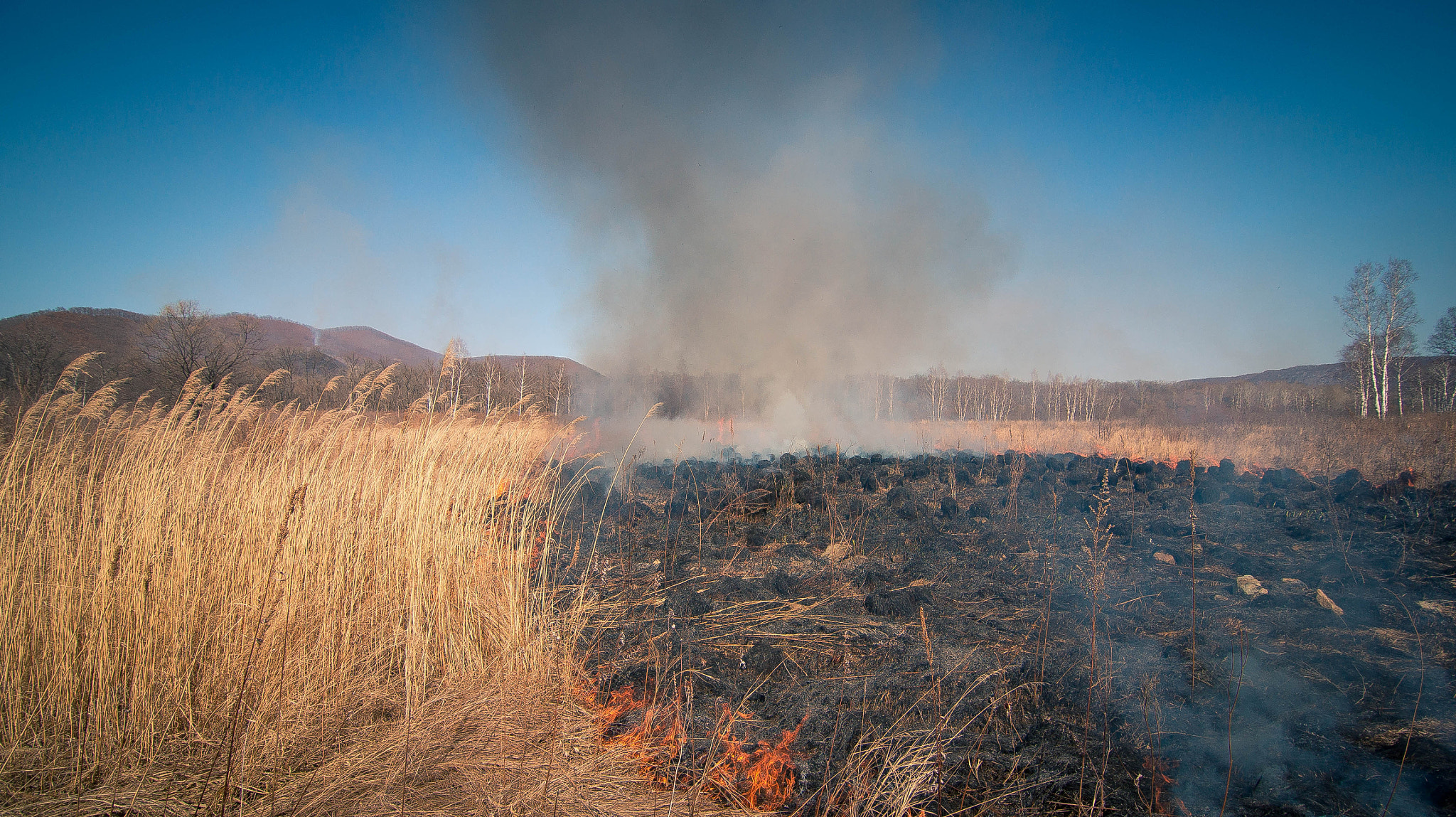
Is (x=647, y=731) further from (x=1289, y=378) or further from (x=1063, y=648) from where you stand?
(x=1289, y=378)

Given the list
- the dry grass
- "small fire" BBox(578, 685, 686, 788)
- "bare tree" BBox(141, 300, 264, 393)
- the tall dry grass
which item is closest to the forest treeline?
"bare tree" BBox(141, 300, 264, 393)

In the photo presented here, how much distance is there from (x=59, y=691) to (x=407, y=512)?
5.44ft

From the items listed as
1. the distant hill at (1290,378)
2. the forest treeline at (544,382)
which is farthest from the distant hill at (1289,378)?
the forest treeline at (544,382)

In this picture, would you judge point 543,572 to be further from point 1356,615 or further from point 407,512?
point 1356,615

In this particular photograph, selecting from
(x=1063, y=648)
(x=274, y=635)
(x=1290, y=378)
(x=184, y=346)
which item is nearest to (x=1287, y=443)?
(x=1063, y=648)

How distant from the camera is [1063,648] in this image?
412 centimetres

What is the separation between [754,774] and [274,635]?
105 inches

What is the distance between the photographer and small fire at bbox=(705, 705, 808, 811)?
252 centimetres

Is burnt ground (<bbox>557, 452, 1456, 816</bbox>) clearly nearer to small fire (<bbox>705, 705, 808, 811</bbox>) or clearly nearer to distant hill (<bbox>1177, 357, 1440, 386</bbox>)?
small fire (<bbox>705, 705, 808, 811</bbox>)

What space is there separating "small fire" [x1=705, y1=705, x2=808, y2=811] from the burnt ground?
0.07 meters

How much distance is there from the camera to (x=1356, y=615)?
455 cm

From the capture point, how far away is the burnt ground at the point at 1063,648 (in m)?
2.62

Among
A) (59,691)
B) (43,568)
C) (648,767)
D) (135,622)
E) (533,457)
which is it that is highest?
(533,457)

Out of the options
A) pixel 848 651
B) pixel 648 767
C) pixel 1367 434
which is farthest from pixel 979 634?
pixel 1367 434
